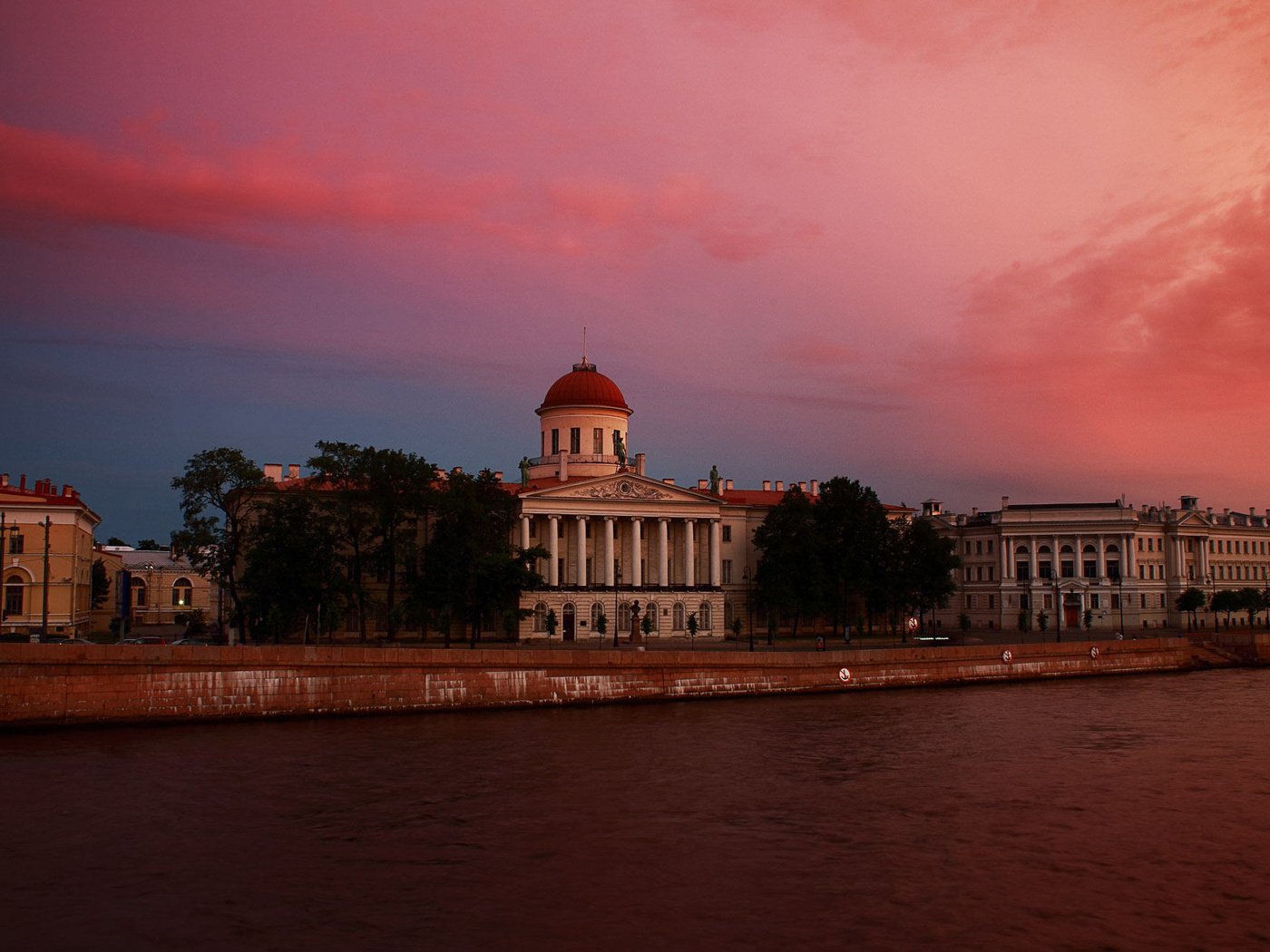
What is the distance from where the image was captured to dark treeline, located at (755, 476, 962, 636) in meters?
76.2

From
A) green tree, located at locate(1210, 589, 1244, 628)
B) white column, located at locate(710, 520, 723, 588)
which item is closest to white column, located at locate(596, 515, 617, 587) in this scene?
white column, located at locate(710, 520, 723, 588)

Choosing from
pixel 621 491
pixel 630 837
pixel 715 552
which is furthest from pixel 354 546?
pixel 630 837

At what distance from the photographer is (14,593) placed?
61.6 metres

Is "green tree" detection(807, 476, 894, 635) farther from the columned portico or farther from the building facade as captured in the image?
the building facade

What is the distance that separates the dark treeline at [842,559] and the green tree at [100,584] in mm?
51734

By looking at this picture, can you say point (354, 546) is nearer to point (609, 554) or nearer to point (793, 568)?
point (609, 554)

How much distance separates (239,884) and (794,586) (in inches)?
2251

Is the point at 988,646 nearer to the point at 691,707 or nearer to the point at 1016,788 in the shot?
the point at 691,707

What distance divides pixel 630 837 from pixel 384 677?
19.1 meters

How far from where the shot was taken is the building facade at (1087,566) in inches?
3939

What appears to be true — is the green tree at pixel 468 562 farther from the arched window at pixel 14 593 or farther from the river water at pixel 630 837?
the river water at pixel 630 837

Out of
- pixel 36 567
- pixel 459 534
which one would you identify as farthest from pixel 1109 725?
pixel 36 567

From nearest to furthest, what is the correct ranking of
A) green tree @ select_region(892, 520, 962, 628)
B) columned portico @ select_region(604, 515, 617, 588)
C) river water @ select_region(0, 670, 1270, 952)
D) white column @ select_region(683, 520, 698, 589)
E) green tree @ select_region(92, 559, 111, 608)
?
river water @ select_region(0, 670, 1270, 952) < green tree @ select_region(892, 520, 962, 628) < columned portico @ select_region(604, 515, 617, 588) < white column @ select_region(683, 520, 698, 589) < green tree @ select_region(92, 559, 111, 608)

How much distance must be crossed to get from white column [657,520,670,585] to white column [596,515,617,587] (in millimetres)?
3360
